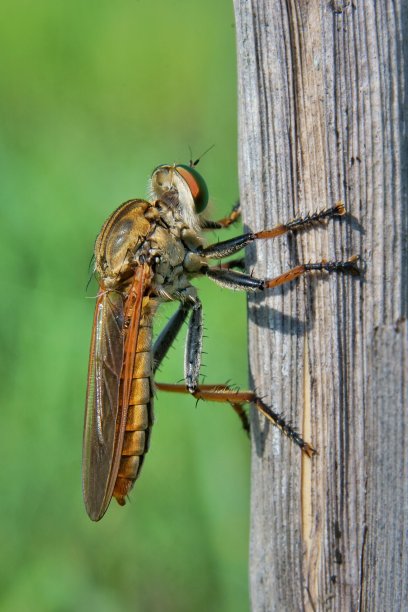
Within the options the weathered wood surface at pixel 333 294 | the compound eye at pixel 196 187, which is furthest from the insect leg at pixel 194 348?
the weathered wood surface at pixel 333 294

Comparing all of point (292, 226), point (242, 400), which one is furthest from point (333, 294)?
point (242, 400)

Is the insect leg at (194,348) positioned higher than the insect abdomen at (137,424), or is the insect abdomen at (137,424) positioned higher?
the insect leg at (194,348)

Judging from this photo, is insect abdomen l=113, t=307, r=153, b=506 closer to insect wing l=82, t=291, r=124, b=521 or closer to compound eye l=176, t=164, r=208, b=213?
insect wing l=82, t=291, r=124, b=521

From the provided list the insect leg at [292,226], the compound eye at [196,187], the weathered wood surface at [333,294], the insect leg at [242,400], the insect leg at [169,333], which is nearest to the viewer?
the weathered wood surface at [333,294]

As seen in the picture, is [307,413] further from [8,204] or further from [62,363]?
[8,204]

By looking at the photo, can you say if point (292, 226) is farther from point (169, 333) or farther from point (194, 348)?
point (169, 333)

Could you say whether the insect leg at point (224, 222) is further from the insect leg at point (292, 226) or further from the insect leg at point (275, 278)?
the insect leg at point (292, 226)
